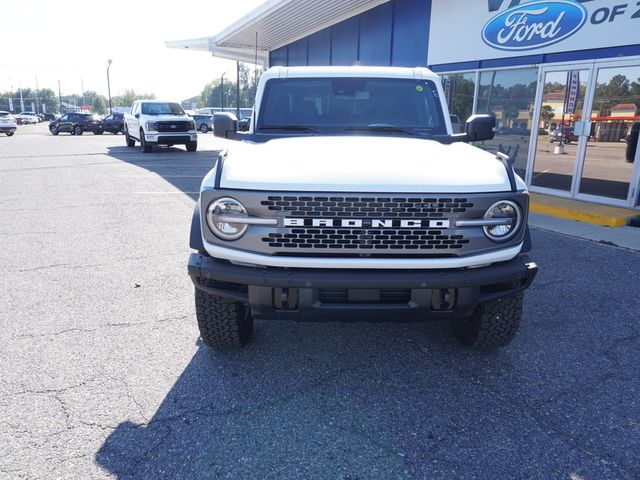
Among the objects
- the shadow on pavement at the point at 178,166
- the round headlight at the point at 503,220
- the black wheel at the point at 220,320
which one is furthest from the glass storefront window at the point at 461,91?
the black wheel at the point at 220,320

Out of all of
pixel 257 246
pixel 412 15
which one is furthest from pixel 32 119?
pixel 257 246

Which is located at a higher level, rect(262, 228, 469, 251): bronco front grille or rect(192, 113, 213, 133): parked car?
rect(192, 113, 213, 133): parked car

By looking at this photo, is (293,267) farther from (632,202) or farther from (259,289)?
(632,202)

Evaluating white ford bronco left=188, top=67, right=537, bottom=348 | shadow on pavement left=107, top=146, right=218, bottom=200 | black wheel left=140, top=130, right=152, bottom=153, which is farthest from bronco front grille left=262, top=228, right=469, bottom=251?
black wheel left=140, top=130, right=152, bottom=153

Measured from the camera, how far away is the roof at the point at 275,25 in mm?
15547

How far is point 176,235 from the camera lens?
6402 mm

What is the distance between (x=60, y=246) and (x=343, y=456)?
4.93 m

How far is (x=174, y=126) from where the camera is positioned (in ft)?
60.6

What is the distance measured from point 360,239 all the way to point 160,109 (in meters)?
18.4

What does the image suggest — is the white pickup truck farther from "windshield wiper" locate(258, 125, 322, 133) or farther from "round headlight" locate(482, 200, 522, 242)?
"round headlight" locate(482, 200, 522, 242)

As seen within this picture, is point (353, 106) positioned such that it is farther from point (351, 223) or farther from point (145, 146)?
point (145, 146)

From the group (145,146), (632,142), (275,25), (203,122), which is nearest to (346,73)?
(632,142)

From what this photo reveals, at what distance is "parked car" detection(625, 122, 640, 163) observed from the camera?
26.8 feet

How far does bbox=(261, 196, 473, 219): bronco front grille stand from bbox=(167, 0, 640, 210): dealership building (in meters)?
5.05
